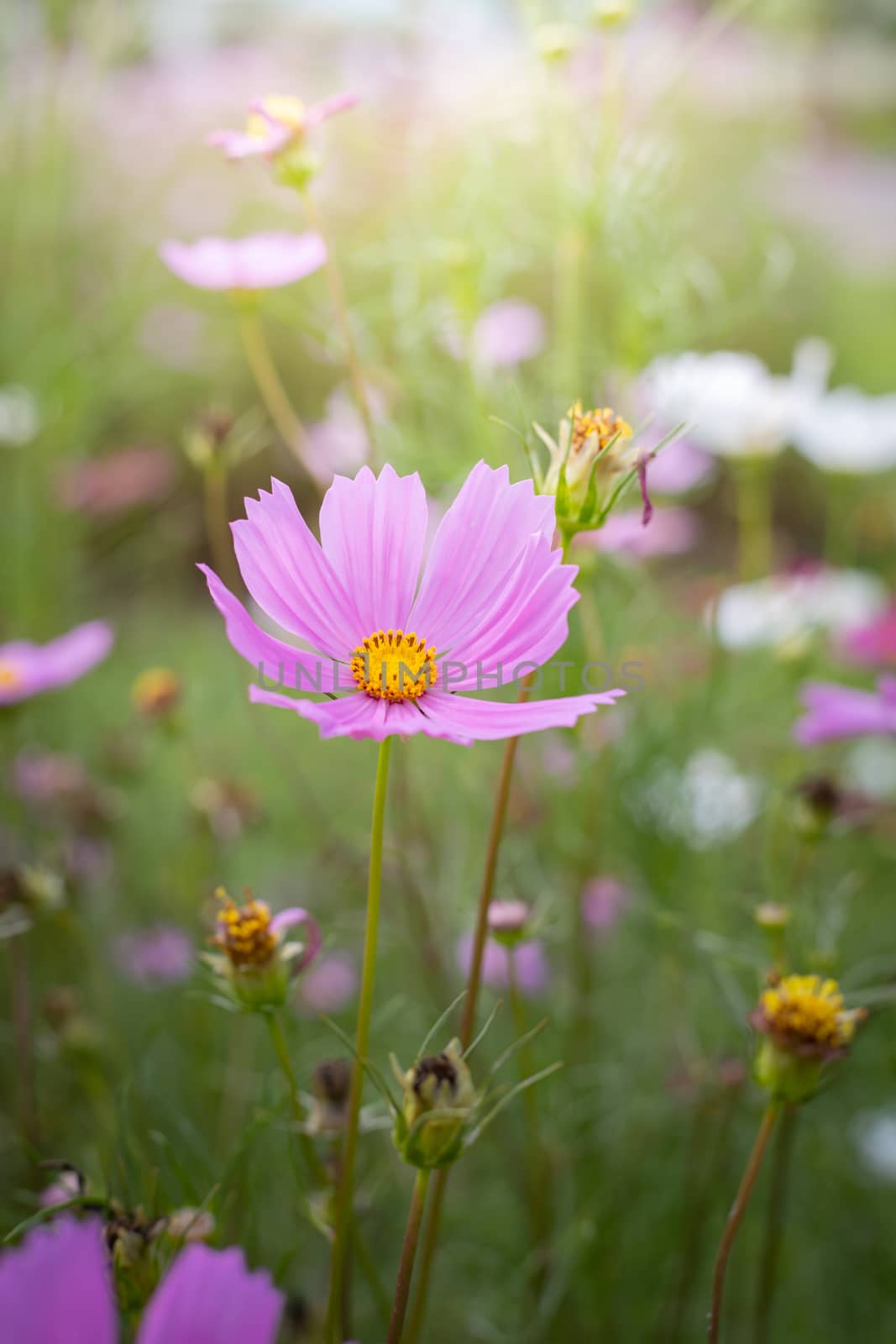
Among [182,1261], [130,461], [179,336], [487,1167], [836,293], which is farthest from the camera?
[836,293]

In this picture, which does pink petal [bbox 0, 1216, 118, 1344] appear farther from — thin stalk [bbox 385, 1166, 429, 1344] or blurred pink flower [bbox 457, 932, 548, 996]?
blurred pink flower [bbox 457, 932, 548, 996]

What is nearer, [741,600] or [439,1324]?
[439,1324]

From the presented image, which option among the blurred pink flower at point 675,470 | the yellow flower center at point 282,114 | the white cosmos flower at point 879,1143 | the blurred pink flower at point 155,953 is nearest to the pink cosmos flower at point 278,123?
the yellow flower center at point 282,114

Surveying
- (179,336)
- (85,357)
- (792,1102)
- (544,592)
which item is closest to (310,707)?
(544,592)

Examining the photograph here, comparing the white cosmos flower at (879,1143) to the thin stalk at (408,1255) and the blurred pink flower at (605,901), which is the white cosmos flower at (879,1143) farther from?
the thin stalk at (408,1255)

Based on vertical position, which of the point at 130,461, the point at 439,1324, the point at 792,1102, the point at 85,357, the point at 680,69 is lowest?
the point at 439,1324

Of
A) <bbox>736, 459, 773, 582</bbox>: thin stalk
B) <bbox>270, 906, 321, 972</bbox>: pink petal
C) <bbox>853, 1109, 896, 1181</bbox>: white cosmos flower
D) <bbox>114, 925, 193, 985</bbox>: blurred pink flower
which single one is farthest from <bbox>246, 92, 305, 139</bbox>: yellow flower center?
<bbox>853, 1109, 896, 1181</bbox>: white cosmos flower

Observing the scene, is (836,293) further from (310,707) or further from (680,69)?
(310,707)
